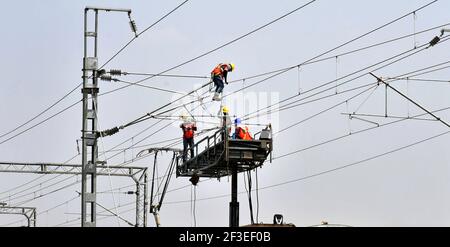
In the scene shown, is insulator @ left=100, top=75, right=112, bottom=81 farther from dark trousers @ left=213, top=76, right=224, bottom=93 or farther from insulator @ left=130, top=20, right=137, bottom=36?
dark trousers @ left=213, top=76, right=224, bottom=93

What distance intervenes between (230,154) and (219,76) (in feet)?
8.31

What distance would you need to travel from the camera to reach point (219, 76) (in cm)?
3416

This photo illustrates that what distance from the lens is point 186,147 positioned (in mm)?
38688

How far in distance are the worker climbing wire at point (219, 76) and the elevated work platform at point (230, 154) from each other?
1.23 metres

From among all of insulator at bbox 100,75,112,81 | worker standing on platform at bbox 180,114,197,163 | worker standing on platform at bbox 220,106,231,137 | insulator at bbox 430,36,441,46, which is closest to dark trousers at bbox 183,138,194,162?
worker standing on platform at bbox 180,114,197,163

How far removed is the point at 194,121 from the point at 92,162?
427 centimetres

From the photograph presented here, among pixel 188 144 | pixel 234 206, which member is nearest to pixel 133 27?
pixel 188 144

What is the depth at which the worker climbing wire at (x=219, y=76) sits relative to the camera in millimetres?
34156

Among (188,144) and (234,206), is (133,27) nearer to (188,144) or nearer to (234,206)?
(188,144)
